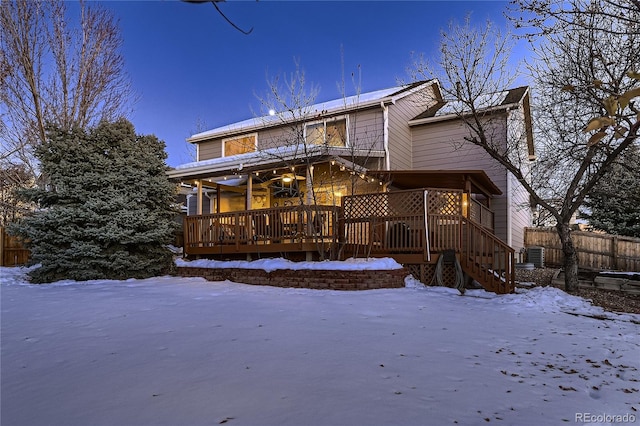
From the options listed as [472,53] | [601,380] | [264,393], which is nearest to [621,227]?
[472,53]

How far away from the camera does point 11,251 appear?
12.9 metres

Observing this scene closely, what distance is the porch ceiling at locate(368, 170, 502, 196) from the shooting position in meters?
9.84

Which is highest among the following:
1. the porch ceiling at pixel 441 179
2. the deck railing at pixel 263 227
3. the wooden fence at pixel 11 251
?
the porch ceiling at pixel 441 179

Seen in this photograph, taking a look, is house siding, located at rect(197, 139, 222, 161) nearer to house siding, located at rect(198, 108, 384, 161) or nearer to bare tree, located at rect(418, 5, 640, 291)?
house siding, located at rect(198, 108, 384, 161)

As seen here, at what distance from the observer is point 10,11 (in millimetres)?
12141

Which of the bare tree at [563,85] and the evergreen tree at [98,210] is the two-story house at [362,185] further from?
the evergreen tree at [98,210]

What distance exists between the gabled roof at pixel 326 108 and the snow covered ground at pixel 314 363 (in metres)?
7.32

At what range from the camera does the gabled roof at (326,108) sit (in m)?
12.5

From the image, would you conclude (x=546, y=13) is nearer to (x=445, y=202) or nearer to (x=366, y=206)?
(x=445, y=202)

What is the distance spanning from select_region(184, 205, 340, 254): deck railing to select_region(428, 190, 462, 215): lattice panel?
2299 mm

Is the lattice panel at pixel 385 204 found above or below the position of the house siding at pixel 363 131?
below

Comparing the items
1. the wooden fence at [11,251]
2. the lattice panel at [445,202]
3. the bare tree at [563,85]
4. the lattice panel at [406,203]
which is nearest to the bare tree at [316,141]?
the lattice panel at [406,203]

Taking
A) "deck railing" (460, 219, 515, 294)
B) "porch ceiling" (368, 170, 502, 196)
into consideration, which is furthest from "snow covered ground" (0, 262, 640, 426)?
"porch ceiling" (368, 170, 502, 196)

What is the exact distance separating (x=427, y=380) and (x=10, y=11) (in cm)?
1631
